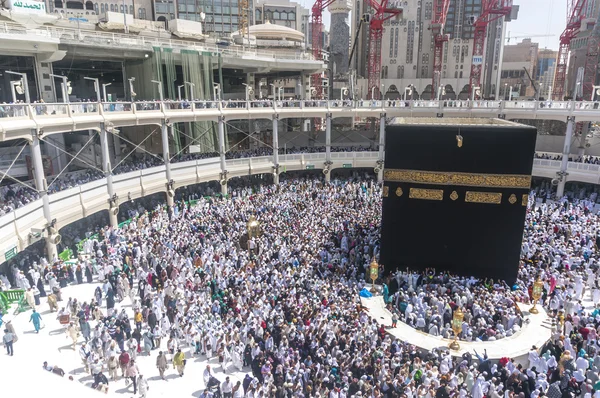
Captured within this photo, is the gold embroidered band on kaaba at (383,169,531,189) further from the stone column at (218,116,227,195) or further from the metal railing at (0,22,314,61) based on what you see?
the metal railing at (0,22,314,61)

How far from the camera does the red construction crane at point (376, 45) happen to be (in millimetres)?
43594

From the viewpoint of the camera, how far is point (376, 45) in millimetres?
46094

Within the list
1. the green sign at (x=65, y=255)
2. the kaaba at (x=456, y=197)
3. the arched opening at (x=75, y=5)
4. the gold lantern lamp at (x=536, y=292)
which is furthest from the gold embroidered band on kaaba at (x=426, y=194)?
the arched opening at (x=75, y=5)

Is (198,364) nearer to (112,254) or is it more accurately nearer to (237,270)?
(237,270)

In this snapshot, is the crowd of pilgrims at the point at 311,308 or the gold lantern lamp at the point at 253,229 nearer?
the crowd of pilgrims at the point at 311,308

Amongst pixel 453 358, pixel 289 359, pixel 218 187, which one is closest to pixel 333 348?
pixel 289 359

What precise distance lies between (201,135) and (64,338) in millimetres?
19232

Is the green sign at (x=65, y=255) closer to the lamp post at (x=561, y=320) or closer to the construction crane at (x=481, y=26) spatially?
the lamp post at (x=561, y=320)

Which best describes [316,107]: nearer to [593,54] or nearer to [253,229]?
[253,229]

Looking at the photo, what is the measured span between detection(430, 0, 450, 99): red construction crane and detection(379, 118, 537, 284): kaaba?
103 ft

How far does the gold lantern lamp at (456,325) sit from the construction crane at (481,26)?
33.5 metres

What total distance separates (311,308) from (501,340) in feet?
17.3

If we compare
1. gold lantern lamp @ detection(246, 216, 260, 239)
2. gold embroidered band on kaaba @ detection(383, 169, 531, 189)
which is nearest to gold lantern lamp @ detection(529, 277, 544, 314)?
gold embroidered band on kaaba @ detection(383, 169, 531, 189)

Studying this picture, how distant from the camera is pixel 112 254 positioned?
16141 millimetres
